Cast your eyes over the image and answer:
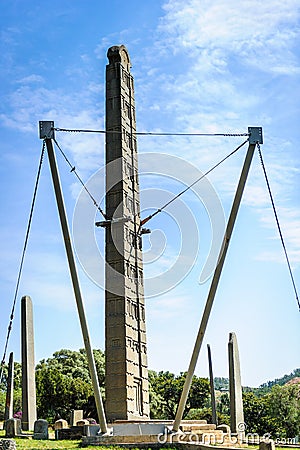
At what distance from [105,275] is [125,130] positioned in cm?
723

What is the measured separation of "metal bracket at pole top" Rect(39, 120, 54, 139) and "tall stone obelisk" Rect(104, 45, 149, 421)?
926cm

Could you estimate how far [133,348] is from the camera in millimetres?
28906

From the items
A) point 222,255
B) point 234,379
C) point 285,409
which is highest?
point 222,255

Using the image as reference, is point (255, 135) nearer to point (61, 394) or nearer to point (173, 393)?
point (61, 394)

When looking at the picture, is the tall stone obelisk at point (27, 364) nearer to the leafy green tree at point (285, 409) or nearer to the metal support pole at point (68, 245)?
the metal support pole at point (68, 245)

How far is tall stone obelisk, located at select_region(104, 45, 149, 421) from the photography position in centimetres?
2809

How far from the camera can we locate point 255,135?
1958cm

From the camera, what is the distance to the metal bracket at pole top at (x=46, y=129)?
18.8 meters

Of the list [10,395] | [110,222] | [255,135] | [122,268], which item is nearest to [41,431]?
[10,395]

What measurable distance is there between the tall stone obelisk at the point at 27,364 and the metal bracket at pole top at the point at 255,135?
1363cm

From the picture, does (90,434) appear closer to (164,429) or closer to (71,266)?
(164,429)

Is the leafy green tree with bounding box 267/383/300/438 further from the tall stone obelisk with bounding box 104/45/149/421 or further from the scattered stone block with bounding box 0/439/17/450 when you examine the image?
the scattered stone block with bounding box 0/439/17/450

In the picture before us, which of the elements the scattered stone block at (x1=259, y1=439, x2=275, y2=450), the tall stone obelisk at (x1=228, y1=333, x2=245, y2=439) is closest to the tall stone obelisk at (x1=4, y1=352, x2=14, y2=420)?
the tall stone obelisk at (x1=228, y1=333, x2=245, y2=439)

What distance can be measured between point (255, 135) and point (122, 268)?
11.2 meters
